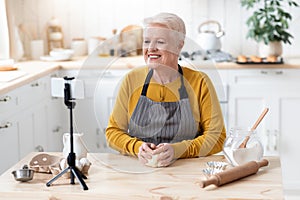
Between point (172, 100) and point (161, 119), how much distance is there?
Result: 83mm

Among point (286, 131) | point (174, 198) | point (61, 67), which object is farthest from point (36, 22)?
point (174, 198)

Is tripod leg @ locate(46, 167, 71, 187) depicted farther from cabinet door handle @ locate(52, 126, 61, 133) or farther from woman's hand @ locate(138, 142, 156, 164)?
cabinet door handle @ locate(52, 126, 61, 133)

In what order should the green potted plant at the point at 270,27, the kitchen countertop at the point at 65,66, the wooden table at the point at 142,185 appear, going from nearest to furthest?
the wooden table at the point at 142,185 → the kitchen countertop at the point at 65,66 → the green potted plant at the point at 270,27

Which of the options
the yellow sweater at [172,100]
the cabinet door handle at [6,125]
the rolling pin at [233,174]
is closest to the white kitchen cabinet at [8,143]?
the cabinet door handle at [6,125]

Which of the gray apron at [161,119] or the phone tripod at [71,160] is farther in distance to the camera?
the gray apron at [161,119]

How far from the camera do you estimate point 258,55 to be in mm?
4750

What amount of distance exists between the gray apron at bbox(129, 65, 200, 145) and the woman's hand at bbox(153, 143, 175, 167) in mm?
35

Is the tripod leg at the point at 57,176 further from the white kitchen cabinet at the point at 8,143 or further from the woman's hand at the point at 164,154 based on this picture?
the white kitchen cabinet at the point at 8,143

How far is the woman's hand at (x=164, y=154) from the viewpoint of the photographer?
218 cm

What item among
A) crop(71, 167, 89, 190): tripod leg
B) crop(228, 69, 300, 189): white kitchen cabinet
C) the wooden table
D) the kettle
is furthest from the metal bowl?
the kettle

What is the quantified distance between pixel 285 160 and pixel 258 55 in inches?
34.5

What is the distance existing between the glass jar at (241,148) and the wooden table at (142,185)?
67 millimetres

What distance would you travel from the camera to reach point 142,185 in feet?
6.57

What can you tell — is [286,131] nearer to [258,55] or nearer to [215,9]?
[258,55]
